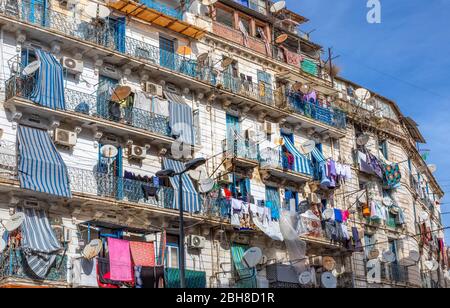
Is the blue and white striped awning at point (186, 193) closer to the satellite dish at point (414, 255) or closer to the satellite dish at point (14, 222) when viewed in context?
the satellite dish at point (14, 222)

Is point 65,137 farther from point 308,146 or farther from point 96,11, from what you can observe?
point 308,146

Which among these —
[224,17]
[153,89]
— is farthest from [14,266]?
[224,17]

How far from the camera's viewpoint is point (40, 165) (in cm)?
2327

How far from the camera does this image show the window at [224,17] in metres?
33.0

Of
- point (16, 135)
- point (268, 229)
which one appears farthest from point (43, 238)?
point (268, 229)

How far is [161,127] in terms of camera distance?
90.3ft

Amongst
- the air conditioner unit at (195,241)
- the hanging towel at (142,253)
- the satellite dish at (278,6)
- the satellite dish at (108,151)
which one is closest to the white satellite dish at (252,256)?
the air conditioner unit at (195,241)

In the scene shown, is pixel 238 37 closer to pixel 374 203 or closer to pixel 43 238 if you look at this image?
pixel 374 203

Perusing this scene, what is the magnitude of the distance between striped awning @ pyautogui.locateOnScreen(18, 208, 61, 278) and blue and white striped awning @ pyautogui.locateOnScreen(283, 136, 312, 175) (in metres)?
12.3

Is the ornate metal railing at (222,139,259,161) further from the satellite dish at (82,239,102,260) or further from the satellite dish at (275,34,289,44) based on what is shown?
the satellite dish at (82,239,102,260)

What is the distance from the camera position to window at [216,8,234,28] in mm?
33000

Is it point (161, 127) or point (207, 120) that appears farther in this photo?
point (207, 120)
